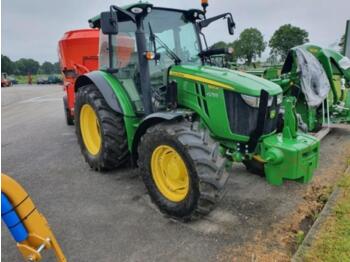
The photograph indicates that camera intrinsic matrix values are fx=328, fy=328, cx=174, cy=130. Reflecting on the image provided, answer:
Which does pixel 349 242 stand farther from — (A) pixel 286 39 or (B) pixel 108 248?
(A) pixel 286 39

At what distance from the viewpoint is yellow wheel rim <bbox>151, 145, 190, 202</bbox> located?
3410 millimetres

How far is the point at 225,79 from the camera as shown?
3.44 m

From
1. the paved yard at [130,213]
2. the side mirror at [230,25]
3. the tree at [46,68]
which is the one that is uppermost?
the tree at [46,68]

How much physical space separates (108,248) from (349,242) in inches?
85.3

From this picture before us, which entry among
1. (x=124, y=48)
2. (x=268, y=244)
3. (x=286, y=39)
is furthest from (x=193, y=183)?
(x=286, y=39)

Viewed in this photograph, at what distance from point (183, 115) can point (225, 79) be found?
1.90ft

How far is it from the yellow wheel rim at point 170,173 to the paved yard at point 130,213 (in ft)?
0.94

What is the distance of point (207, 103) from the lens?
359 cm

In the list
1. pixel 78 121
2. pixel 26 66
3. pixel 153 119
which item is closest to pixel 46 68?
pixel 26 66

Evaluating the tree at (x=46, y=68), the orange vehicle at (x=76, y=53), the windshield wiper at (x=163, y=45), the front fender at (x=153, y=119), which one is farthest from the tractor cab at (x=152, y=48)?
the tree at (x=46, y=68)

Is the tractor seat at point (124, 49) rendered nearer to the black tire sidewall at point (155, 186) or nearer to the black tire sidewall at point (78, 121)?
the black tire sidewall at point (78, 121)

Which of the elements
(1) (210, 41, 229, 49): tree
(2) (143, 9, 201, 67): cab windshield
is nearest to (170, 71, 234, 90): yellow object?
(2) (143, 9, 201, 67): cab windshield

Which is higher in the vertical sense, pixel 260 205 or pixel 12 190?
pixel 12 190

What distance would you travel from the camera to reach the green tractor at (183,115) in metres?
3.16
